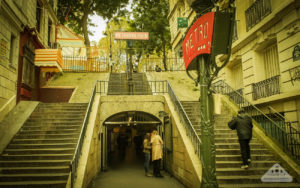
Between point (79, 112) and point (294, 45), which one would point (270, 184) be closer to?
point (294, 45)

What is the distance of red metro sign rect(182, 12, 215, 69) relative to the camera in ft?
13.5

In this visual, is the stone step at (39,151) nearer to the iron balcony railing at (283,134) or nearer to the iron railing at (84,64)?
the iron balcony railing at (283,134)

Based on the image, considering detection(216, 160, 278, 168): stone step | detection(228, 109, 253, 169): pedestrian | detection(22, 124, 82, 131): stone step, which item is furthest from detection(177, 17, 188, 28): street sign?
detection(216, 160, 278, 168): stone step

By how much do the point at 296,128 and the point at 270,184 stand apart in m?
2.81

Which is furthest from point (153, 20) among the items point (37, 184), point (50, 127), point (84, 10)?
point (37, 184)

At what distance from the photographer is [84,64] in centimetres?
2084

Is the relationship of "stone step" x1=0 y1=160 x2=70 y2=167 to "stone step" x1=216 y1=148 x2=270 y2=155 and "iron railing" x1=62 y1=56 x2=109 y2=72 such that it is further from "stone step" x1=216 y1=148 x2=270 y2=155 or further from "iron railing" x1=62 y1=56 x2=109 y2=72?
"iron railing" x1=62 y1=56 x2=109 y2=72

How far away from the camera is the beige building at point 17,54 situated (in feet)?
31.5

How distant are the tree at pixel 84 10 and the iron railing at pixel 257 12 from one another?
1832 cm

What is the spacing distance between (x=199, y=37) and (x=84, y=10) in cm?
2461

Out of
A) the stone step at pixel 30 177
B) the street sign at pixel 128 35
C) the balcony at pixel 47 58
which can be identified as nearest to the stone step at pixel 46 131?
the stone step at pixel 30 177

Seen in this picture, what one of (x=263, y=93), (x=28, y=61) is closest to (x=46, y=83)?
(x=28, y=61)

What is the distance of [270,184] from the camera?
6.49 metres

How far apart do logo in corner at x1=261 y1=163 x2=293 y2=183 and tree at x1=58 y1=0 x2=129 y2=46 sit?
2244 cm
